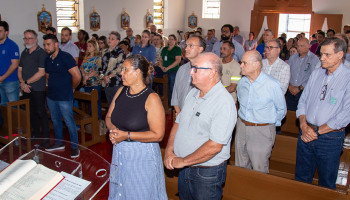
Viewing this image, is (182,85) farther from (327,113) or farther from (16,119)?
(16,119)

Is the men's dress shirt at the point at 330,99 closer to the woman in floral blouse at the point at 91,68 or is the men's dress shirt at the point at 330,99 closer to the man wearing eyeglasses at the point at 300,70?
the man wearing eyeglasses at the point at 300,70

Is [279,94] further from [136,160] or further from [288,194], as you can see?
[136,160]

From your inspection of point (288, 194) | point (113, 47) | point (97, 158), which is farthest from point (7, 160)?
point (113, 47)

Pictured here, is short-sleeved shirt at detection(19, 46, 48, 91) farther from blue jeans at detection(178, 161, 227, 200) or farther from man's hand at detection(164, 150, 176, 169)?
blue jeans at detection(178, 161, 227, 200)

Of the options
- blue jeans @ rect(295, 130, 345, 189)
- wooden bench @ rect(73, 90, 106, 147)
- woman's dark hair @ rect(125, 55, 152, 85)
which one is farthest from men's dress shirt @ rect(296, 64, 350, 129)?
wooden bench @ rect(73, 90, 106, 147)

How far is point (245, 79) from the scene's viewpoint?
3285 mm

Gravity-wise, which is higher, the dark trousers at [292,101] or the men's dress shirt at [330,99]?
the men's dress shirt at [330,99]

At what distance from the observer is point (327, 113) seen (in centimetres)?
291

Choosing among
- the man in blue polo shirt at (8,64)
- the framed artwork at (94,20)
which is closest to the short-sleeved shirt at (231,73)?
the man in blue polo shirt at (8,64)

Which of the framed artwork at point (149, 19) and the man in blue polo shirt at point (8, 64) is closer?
the man in blue polo shirt at point (8, 64)

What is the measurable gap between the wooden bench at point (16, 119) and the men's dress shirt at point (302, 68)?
4099 millimetres

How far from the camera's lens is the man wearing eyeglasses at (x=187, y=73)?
3.47 metres

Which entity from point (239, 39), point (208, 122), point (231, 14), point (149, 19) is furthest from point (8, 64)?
point (231, 14)

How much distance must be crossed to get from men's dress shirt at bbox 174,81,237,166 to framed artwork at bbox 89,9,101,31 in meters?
8.78
